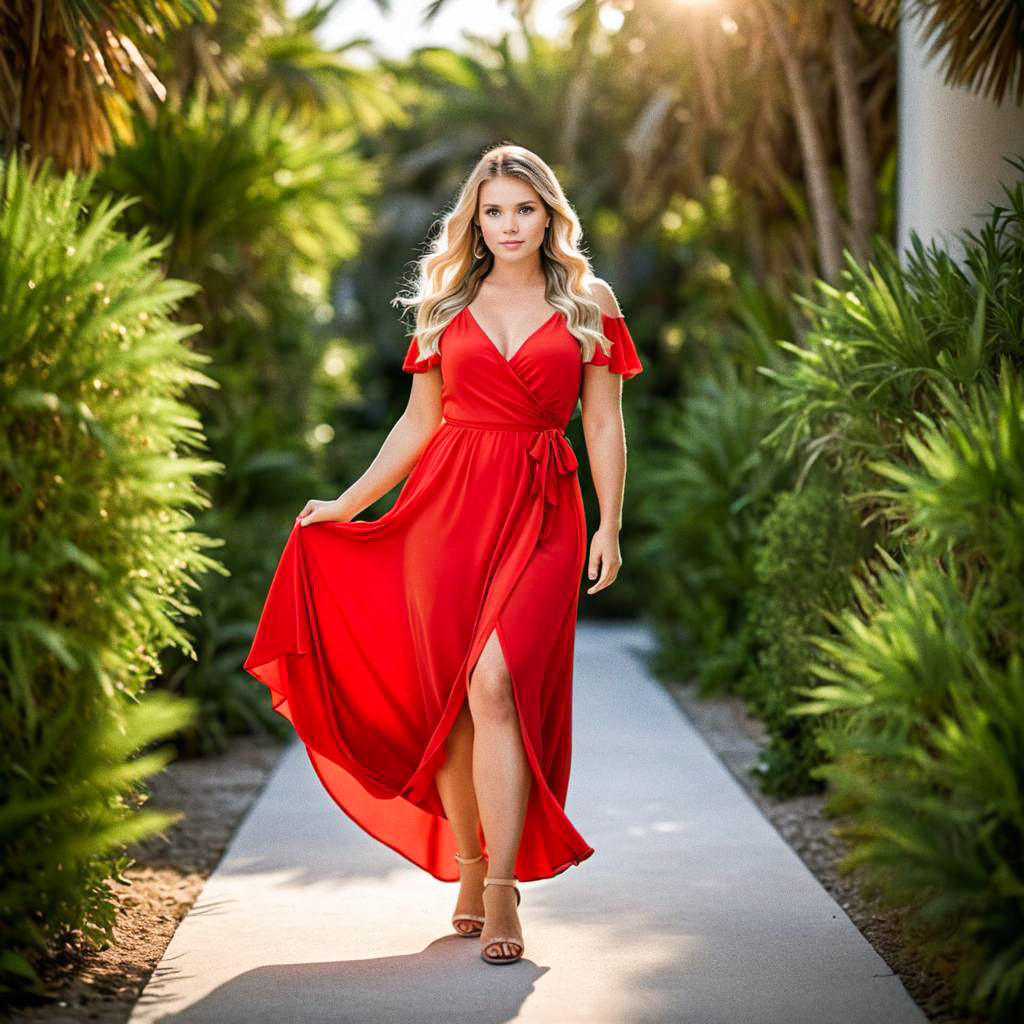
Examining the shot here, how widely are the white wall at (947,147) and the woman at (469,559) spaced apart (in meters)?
1.63

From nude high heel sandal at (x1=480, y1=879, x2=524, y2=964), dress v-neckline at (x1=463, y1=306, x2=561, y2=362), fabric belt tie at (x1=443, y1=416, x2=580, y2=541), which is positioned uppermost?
dress v-neckline at (x1=463, y1=306, x2=561, y2=362)

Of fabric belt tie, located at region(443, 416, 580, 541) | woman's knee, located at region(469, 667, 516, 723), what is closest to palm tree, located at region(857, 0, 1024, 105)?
fabric belt tie, located at region(443, 416, 580, 541)

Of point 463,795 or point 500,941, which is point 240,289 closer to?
point 463,795

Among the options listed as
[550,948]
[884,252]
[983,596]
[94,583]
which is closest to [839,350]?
[884,252]

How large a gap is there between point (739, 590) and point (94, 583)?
19.9 feet

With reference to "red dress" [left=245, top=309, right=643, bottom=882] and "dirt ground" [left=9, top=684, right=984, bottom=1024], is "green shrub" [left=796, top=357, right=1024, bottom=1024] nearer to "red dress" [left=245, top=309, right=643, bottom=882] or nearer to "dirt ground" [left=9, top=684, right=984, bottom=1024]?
"dirt ground" [left=9, top=684, right=984, bottom=1024]

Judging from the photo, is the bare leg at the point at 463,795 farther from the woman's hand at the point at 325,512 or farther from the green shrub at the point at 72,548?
the green shrub at the point at 72,548

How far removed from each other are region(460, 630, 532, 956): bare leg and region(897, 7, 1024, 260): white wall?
234 cm

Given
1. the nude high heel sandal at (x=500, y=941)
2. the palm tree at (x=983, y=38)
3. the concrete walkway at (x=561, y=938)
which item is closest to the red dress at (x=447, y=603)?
the nude high heel sandal at (x=500, y=941)

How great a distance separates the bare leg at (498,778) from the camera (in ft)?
12.4

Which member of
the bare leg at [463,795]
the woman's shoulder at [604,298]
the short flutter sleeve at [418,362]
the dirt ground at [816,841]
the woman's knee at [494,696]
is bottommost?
the dirt ground at [816,841]

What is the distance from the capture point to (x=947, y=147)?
5.38 metres

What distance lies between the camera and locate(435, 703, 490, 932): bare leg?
403 cm

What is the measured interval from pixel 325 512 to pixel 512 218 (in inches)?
40.4
